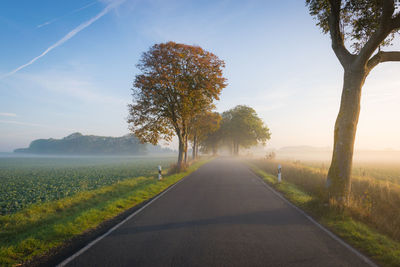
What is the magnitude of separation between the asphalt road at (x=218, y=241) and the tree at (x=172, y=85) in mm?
12460

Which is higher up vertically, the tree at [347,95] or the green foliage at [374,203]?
the tree at [347,95]

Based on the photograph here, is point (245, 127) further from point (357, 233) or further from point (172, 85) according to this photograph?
point (357, 233)


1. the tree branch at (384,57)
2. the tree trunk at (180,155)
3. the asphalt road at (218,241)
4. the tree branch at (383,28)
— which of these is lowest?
the asphalt road at (218,241)

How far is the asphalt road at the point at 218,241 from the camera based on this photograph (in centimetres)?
363

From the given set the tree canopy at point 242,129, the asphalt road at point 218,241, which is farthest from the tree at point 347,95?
the tree canopy at point 242,129

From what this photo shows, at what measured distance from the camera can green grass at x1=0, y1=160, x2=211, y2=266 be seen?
4.32 m

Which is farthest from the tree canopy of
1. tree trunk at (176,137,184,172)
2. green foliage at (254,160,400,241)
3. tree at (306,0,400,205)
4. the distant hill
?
the distant hill

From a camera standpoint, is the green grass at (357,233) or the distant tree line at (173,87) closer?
the green grass at (357,233)

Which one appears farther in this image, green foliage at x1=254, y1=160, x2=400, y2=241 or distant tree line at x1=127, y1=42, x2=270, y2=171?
distant tree line at x1=127, y1=42, x2=270, y2=171

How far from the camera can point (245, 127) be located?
5431 centimetres

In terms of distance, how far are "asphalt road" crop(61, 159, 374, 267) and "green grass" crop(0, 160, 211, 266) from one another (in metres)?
1.17

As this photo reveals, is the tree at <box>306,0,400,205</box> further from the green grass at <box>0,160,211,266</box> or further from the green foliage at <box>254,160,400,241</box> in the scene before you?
the green grass at <box>0,160,211,266</box>

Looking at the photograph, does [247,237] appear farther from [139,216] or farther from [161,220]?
[139,216]

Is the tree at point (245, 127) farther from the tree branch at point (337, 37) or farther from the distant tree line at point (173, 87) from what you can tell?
the tree branch at point (337, 37)
